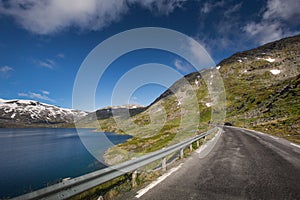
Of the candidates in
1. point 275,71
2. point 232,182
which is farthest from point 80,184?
point 275,71

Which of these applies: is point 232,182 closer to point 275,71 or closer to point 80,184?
point 80,184

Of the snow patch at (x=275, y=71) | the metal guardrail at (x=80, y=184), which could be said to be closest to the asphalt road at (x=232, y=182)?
the metal guardrail at (x=80, y=184)

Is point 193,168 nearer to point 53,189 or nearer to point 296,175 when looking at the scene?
point 296,175

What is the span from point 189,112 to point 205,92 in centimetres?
5652

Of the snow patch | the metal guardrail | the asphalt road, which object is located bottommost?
the asphalt road

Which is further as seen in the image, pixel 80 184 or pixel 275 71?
pixel 275 71

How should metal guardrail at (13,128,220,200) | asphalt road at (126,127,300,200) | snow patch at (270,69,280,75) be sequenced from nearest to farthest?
metal guardrail at (13,128,220,200), asphalt road at (126,127,300,200), snow patch at (270,69,280,75)

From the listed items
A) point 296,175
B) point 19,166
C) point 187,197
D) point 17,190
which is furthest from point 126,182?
point 19,166

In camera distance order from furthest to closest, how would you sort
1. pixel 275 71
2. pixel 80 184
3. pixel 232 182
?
pixel 275 71 < pixel 232 182 < pixel 80 184

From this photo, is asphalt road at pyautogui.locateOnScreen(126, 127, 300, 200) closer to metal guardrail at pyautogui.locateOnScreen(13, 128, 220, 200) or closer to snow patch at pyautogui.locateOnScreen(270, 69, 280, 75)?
metal guardrail at pyautogui.locateOnScreen(13, 128, 220, 200)

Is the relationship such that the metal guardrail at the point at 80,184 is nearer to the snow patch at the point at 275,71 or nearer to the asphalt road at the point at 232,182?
the asphalt road at the point at 232,182

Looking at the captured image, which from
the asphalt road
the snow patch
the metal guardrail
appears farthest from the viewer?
the snow patch

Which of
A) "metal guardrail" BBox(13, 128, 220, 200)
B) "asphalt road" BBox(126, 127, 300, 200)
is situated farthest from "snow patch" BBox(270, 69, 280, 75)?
"metal guardrail" BBox(13, 128, 220, 200)

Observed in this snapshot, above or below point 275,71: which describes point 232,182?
below
